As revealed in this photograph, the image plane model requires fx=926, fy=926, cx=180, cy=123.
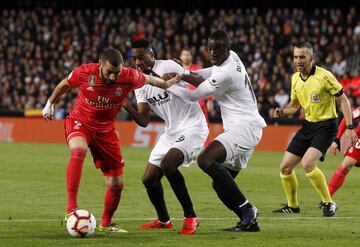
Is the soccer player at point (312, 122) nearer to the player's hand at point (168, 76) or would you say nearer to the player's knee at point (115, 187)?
the player's hand at point (168, 76)

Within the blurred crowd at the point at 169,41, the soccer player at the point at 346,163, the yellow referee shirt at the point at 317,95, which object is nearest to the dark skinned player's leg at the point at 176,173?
the yellow referee shirt at the point at 317,95

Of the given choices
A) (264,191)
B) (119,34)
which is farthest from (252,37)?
(264,191)

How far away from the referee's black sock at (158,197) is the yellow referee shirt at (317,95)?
2.97 metres

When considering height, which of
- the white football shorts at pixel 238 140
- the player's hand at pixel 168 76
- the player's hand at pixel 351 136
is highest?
the player's hand at pixel 168 76

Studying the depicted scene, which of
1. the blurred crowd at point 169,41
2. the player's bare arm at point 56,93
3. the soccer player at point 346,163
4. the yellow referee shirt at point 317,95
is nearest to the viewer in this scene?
the player's bare arm at point 56,93

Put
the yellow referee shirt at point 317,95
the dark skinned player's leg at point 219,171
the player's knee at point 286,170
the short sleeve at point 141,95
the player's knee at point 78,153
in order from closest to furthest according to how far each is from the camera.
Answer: the player's knee at point 78,153 < the dark skinned player's leg at point 219,171 < the short sleeve at point 141,95 < the yellow referee shirt at point 317,95 < the player's knee at point 286,170

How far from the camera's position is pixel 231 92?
9.91 metres

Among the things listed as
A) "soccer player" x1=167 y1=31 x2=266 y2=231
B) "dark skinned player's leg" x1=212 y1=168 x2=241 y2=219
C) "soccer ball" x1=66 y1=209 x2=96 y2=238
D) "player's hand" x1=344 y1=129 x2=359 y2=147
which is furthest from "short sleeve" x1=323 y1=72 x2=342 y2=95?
"soccer ball" x1=66 y1=209 x2=96 y2=238

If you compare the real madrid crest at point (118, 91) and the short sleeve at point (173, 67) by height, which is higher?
the short sleeve at point (173, 67)

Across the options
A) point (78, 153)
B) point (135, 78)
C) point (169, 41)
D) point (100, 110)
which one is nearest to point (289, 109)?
point (135, 78)

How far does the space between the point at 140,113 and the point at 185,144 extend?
2.09ft

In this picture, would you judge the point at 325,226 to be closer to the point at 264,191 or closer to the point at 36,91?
the point at 264,191

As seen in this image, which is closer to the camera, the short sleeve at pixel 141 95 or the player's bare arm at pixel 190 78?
the player's bare arm at pixel 190 78

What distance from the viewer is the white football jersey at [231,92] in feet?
31.7
